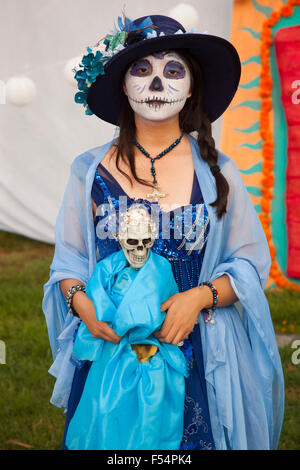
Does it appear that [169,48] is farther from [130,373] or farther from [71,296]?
[130,373]

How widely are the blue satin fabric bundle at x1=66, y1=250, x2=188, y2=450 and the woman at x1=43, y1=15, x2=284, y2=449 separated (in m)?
0.08

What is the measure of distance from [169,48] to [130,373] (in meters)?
1.02

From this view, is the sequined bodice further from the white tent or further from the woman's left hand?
the white tent

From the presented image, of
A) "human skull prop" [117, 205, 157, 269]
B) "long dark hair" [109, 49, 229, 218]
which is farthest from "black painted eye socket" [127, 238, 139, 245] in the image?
"long dark hair" [109, 49, 229, 218]

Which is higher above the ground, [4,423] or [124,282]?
[124,282]

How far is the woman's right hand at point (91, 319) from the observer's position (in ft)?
5.62

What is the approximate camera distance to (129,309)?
162cm

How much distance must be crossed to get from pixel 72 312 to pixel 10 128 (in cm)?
413

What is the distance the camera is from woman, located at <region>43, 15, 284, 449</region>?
1.84m

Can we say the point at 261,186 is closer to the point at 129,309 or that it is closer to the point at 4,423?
the point at 4,423

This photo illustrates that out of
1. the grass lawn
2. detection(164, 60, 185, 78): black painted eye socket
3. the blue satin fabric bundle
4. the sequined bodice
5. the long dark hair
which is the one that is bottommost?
the grass lawn

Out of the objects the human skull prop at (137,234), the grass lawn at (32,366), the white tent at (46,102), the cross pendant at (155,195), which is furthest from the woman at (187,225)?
the white tent at (46,102)

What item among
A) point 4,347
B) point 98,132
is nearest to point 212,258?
point 4,347

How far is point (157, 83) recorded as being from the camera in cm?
185
